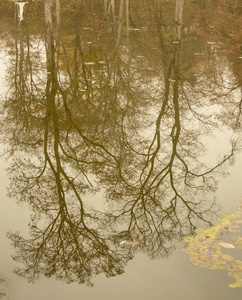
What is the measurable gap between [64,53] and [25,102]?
479cm

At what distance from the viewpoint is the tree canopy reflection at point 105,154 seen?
5.74m

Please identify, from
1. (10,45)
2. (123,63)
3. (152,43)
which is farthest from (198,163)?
(10,45)

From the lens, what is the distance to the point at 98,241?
5.77 metres

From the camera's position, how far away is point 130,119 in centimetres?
1012

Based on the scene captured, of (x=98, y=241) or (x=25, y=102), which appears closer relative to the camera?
(x=98, y=241)

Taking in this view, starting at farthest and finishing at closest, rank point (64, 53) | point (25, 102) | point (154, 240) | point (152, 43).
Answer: point (152, 43) → point (64, 53) → point (25, 102) → point (154, 240)

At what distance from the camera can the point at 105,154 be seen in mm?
8414

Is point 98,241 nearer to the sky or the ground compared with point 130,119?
nearer to the ground

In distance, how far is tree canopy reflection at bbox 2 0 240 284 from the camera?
5742 millimetres

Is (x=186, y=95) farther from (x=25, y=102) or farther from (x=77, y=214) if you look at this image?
(x=77, y=214)

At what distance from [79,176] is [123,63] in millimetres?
7481

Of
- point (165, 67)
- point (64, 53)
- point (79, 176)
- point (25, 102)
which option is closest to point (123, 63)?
point (165, 67)

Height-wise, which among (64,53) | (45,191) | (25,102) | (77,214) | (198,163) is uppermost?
(64,53)

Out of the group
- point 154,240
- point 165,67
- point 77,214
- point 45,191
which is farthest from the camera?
point 165,67
